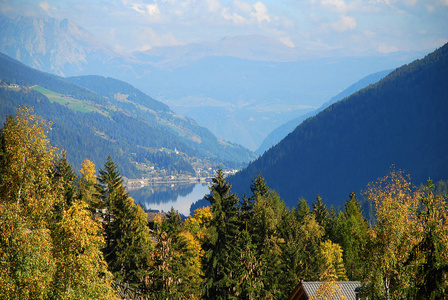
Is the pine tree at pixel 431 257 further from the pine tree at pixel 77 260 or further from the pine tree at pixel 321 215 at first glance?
the pine tree at pixel 321 215

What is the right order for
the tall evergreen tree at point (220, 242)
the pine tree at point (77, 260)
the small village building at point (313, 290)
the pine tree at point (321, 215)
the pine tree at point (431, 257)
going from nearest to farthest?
1. the pine tree at point (431, 257)
2. the pine tree at point (77, 260)
3. the small village building at point (313, 290)
4. the tall evergreen tree at point (220, 242)
5. the pine tree at point (321, 215)

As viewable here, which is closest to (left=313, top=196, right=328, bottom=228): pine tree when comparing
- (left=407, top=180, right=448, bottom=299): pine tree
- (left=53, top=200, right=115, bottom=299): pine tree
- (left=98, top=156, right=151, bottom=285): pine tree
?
(left=98, top=156, right=151, bottom=285): pine tree

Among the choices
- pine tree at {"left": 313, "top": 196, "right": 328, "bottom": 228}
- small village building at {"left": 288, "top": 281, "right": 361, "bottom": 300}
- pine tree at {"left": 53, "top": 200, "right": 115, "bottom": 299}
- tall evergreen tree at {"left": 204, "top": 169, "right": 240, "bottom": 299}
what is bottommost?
small village building at {"left": 288, "top": 281, "right": 361, "bottom": 300}

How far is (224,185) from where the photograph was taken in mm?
64312

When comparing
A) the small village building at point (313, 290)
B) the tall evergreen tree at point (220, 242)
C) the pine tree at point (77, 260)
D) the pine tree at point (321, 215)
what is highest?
the pine tree at point (321, 215)

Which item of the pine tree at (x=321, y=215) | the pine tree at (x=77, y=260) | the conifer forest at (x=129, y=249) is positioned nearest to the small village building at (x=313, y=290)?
the conifer forest at (x=129, y=249)

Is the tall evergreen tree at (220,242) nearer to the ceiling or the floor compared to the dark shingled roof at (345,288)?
nearer to the ceiling

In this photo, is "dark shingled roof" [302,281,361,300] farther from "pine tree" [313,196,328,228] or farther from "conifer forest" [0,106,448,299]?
"pine tree" [313,196,328,228]

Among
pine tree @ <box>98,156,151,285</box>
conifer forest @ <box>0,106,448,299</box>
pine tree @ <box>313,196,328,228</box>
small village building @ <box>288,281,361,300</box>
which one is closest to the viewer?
conifer forest @ <box>0,106,448,299</box>

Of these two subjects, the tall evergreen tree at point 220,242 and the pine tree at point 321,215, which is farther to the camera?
the pine tree at point 321,215

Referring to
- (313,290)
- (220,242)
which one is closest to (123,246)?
(220,242)

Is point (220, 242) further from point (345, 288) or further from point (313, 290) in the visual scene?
point (345, 288)

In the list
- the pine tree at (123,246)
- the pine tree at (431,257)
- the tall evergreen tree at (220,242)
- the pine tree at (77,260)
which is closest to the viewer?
the pine tree at (431,257)

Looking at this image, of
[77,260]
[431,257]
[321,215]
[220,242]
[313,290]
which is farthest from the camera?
[321,215]
